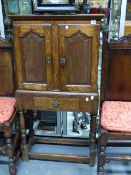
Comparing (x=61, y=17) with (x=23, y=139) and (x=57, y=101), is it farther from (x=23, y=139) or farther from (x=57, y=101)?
(x=23, y=139)

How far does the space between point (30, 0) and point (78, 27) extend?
65 centimetres

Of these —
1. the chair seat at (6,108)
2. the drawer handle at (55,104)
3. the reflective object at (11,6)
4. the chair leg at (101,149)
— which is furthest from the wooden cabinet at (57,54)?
the reflective object at (11,6)

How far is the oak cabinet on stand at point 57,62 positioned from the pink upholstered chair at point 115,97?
17 centimetres

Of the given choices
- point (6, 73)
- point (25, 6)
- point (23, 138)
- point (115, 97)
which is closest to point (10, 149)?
point (23, 138)

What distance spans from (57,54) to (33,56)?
18cm

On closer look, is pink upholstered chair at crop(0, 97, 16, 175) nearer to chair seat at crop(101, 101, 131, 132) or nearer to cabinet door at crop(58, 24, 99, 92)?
cabinet door at crop(58, 24, 99, 92)

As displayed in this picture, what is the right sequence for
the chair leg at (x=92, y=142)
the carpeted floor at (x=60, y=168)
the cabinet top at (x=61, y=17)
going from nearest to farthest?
the cabinet top at (x=61, y=17)
the chair leg at (x=92, y=142)
the carpeted floor at (x=60, y=168)

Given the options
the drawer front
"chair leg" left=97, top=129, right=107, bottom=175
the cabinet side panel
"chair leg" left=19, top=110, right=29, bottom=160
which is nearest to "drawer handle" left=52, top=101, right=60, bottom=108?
the drawer front

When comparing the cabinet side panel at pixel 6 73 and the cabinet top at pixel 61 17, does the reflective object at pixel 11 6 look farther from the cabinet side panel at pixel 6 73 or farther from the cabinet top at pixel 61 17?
the cabinet top at pixel 61 17

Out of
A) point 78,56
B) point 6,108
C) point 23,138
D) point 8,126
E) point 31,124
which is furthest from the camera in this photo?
point 31,124

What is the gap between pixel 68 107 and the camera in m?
1.88

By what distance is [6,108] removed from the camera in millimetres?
1969

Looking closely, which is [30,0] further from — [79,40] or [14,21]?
[79,40]

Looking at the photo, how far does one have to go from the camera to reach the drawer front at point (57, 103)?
185 centimetres
